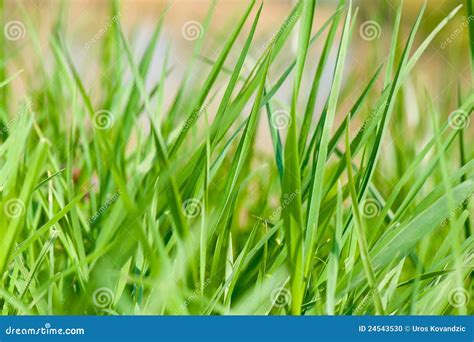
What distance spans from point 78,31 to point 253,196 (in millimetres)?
423

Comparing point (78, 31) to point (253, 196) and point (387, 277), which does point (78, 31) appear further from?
point (387, 277)

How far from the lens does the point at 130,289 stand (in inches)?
29.8

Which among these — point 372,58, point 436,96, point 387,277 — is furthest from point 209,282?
point 436,96
